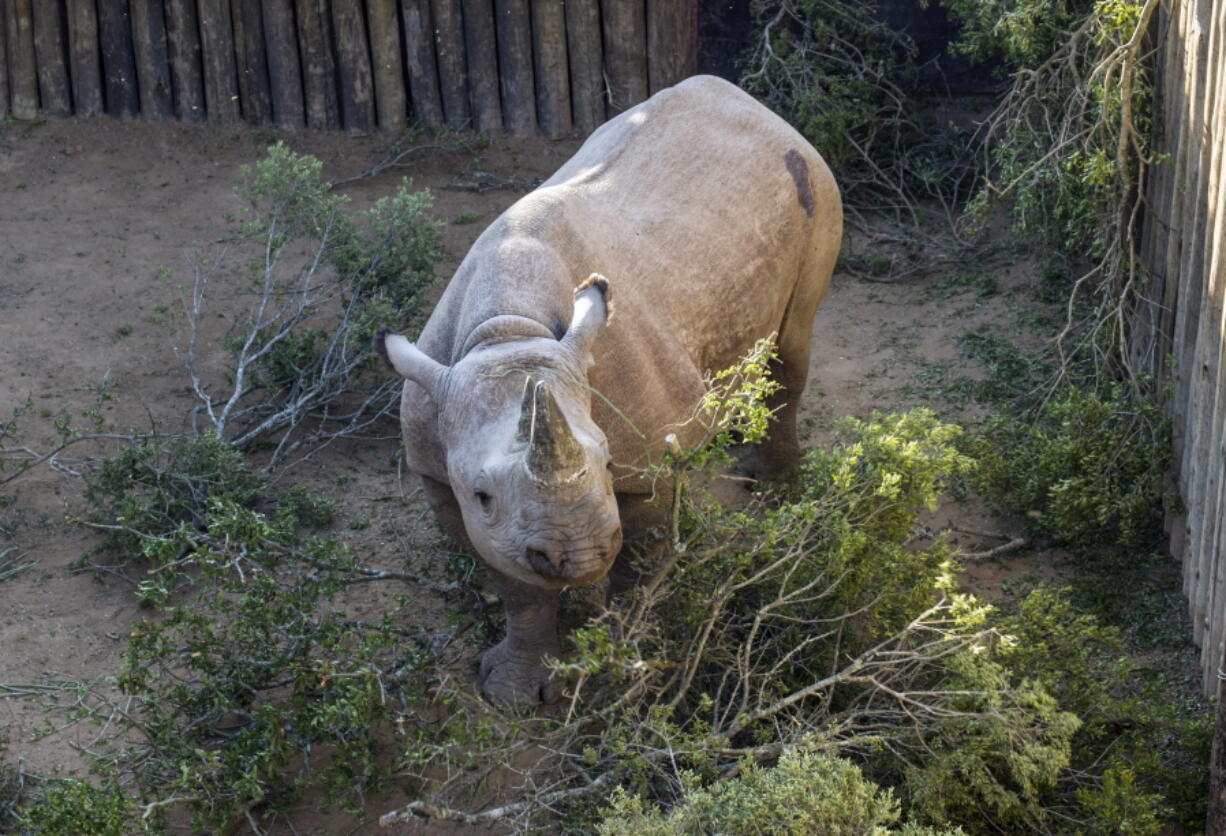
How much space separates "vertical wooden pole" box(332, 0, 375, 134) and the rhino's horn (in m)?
6.96

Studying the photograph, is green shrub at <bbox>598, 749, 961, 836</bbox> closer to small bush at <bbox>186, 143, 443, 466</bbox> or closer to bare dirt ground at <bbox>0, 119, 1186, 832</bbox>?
bare dirt ground at <bbox>0, 119, 1186, 832</bbox>

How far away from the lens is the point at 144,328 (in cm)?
882

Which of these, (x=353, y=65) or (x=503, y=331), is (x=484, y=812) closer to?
(x=503, y=331)

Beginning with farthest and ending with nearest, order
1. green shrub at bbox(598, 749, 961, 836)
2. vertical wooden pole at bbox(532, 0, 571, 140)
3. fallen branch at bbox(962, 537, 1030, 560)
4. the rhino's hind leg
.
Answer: vertical wooden pole at bbox(532, 0, 571, 140), the rhino's hind leg, fallen branch at bbox(962, 537, 1030, 560), green shrub at bbox(598, 749, 961, 836)

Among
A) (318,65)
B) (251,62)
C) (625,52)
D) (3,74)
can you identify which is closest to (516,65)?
(625,52)

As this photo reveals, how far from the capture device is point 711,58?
11.3 meters

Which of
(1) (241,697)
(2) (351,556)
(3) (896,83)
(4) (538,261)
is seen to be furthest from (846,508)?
(3) (896,83)

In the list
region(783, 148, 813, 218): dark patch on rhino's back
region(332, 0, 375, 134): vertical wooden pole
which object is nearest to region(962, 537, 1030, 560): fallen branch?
region(783, 148, 813, 218): dark patch on rhino's back

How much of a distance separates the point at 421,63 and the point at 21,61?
314 centimetres

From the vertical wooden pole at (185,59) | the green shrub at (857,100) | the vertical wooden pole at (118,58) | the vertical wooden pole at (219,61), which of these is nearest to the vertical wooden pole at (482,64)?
the vertical wooden pole at (219,61)

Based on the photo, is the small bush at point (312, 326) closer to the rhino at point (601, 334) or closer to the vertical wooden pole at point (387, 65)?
the rhino at point (601, 334)

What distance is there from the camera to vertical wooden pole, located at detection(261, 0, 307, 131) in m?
10.6

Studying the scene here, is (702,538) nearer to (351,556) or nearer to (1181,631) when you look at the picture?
(351,556)

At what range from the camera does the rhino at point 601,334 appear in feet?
15.1
